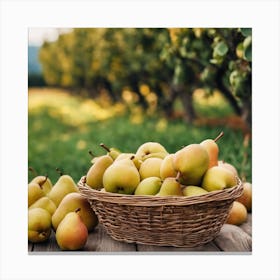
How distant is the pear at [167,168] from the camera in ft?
5.47

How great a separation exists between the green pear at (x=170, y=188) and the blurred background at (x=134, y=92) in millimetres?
632

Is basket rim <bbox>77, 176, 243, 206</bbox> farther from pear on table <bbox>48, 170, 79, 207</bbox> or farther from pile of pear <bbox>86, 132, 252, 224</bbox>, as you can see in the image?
pear on table <bbox>48, 170, 79, 207</bbox>

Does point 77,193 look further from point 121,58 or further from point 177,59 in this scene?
point 121,58

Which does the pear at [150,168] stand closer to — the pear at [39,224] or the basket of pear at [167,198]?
the basket of pear at [167,198]

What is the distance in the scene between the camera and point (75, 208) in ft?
5.78

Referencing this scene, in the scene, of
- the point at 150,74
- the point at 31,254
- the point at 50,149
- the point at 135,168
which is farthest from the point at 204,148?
the point at 150,74

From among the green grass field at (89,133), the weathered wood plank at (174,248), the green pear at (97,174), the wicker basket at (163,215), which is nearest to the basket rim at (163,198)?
the wicker basket at (163,215)

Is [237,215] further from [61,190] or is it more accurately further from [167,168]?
[61,190]

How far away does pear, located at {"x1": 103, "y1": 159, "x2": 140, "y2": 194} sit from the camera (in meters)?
1.65

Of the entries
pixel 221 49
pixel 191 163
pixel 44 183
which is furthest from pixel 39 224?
pixel 221 49

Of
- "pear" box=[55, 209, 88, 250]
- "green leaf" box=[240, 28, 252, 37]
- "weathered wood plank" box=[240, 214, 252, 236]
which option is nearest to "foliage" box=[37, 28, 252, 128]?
"green leaf" box=[240, 28, 252, 37]

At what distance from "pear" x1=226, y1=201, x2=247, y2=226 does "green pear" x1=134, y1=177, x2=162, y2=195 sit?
1.22 ft
